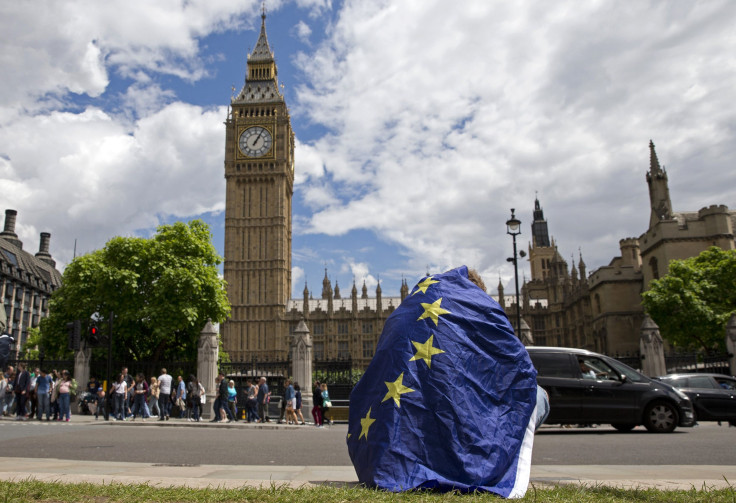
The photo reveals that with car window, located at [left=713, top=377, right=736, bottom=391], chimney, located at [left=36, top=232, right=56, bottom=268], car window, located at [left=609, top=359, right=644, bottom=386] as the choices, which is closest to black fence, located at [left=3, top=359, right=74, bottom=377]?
car window, located at [left=609, top=359, right=644, bottom=386]

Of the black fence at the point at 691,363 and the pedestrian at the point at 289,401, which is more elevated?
the black fence at the point at 691,363

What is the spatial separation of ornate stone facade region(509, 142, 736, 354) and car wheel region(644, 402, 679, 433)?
33.7 meters

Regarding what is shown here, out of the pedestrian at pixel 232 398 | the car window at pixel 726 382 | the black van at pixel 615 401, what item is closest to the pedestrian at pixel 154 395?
the pedestrian at pixel 232 398

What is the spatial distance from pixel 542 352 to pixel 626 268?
4215 centimetres

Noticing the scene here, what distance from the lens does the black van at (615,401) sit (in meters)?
11.4

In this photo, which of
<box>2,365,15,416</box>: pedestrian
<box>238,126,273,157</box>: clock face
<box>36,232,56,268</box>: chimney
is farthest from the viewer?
<box>36,232,56,268</box>: chimney

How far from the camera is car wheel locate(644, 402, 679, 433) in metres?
11.4

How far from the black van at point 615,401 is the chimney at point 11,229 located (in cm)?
7996

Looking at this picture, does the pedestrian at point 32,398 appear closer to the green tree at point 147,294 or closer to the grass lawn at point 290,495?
the green tree at point 147,294

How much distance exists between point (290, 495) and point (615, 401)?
934 centimetres

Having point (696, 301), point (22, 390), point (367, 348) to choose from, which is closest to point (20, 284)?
point (367, 348)

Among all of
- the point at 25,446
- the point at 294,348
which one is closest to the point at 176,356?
the point at 294,348

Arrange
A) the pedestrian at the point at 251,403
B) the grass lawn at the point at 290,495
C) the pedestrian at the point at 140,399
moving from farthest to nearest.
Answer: the pedestrian at the point at 251,403 → the pedestrian at the point at 140,399 → the grass lawn at the point at 290,495

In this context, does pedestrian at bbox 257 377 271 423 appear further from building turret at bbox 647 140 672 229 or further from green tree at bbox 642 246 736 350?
building turret at bbox 647 140 672 229
